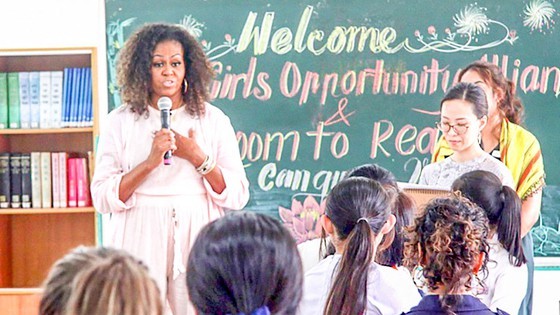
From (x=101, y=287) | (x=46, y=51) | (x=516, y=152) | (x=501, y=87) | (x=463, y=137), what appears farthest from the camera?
(x=46, y=51)

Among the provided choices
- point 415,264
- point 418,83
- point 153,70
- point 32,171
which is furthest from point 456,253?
point 32,171

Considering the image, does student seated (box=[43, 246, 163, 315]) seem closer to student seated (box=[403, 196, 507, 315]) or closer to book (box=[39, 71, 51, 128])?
student seated (box=[403, 196, 507, 315])

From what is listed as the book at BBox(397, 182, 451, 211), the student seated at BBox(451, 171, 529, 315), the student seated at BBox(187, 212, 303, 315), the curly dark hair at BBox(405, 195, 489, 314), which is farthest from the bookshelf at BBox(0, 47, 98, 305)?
the student seated at BBox(187, 212, 303, 315)

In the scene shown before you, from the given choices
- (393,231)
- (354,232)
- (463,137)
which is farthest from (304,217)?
(354,232)

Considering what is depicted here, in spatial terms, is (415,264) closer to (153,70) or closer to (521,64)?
(153,70)

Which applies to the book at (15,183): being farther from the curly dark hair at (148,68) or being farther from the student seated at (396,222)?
the student seated at (396,222)

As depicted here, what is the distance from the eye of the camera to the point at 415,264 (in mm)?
2105

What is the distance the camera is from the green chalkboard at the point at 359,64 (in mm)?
4074

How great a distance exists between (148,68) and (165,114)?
0.65ft

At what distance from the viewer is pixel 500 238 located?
2.56 metres

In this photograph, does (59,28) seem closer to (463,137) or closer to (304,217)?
(304,217)

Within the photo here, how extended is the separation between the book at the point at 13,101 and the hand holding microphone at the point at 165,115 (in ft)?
5.10

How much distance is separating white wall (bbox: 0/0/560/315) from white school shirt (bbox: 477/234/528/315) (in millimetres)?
1698

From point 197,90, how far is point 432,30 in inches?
69.0
